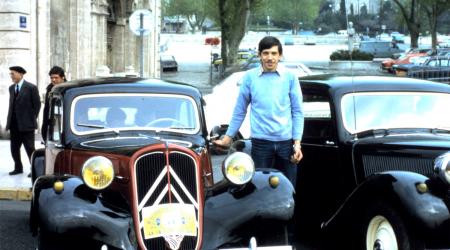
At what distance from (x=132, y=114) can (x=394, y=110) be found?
8.89 feet

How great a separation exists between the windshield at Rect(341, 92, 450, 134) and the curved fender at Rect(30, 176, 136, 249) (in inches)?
112

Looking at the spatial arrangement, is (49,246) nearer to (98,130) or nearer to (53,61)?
(98,130)

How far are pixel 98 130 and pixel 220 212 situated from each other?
5.46ft

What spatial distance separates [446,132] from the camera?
7105 mm

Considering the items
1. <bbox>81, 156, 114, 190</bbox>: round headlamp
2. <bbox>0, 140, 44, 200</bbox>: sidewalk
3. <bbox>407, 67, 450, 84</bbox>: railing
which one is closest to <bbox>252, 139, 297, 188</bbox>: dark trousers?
<bbox>81, 156, 114, 190</bbox>: round headlamp

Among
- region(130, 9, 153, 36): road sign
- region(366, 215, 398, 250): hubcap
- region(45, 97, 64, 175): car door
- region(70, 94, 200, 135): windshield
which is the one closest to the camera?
region(366, 215, 398, 250): hubcap

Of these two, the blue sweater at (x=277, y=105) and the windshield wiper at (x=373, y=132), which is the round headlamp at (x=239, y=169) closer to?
the blue sweater at (x=277, y=105)

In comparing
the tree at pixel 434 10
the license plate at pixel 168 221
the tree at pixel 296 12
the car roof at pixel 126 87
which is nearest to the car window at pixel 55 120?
the car roof at pixel 126 87

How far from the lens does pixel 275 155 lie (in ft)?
22.5

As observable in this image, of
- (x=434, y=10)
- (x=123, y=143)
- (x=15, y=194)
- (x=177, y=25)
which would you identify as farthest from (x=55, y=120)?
(x=177, y=25)

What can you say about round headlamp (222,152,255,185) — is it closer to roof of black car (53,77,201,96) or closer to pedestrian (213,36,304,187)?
pedestrian (213,36,304,187)

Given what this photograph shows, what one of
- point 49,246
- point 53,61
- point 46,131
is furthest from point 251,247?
point 53,61

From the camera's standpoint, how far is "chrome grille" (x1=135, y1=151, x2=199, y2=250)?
5.53 metres

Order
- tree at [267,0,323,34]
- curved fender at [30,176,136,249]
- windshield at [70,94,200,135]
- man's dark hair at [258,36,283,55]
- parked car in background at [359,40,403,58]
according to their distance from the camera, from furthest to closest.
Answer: tree at [267,0,323,34] → parked car in background at [359,40,403,58] → windshield at [70,94,200,135] → man's dark hair at [258,36,283,55] → curved fender at [30,176,136,249]
